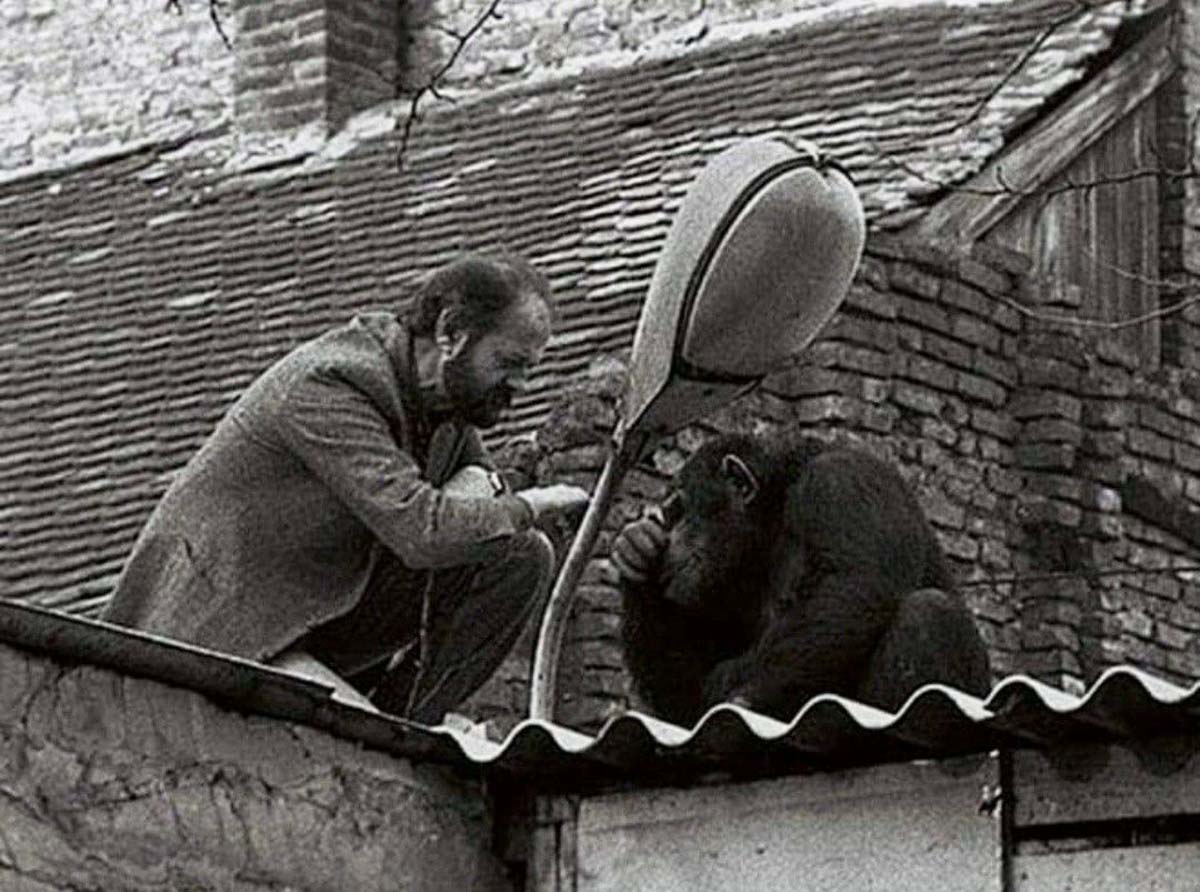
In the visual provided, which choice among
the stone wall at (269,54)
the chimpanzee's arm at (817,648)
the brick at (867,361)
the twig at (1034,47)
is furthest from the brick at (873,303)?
the chimpanzee's arm at (817,648)

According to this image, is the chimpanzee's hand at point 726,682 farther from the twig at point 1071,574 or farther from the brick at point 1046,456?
the brick at point 1046,456

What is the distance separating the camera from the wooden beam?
16703 mm

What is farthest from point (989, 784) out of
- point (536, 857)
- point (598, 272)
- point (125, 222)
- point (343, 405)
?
point (125, 222)

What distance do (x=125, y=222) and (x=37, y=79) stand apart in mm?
3385

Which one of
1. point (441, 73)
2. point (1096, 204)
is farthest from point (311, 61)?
point (441, 73)

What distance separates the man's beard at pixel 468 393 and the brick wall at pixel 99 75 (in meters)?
12.9

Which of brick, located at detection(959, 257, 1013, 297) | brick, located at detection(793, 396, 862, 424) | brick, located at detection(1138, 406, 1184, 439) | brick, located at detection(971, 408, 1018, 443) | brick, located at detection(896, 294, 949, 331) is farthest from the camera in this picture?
brick, located at detection(1138, 406, 1184, 439)

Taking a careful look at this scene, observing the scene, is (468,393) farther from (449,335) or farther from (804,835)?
(804,835)

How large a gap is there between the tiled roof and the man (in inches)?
232

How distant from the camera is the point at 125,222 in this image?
20.8 metres

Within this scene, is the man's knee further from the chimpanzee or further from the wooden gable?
the wooden gable

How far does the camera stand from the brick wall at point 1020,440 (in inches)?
653

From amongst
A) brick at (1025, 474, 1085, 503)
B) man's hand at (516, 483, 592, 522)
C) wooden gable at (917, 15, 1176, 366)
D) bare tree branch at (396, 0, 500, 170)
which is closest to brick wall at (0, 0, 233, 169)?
bare tree branch at (396, 0, 500, 170)

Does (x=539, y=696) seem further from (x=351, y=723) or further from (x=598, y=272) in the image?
(x=598, y=272)
